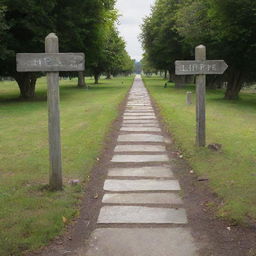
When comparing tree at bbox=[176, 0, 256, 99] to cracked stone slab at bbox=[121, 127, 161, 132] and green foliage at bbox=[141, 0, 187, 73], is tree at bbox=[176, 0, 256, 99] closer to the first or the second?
green foliage at bbox=[141, 0, 187, 73]

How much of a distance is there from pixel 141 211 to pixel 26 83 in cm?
2032

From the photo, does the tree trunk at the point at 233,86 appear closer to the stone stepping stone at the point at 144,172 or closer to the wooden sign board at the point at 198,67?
the wooden sign board at the point at 198,67

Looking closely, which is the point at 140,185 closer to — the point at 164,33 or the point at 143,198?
the point at 143,198

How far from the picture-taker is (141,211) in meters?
5.27

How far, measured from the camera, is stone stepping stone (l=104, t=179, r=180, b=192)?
244 inches

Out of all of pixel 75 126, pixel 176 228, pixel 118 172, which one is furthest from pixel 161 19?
Answer: pixel 176 228

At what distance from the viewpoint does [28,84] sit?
24.2 m

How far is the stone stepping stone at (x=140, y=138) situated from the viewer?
10.0m

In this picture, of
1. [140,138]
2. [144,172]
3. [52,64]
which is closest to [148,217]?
[144,172]

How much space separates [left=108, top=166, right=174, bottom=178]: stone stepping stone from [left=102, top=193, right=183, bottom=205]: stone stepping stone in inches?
38.8

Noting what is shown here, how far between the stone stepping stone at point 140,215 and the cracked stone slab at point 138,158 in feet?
8.35

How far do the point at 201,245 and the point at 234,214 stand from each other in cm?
98

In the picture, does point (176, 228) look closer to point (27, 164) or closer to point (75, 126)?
point (27, 164)

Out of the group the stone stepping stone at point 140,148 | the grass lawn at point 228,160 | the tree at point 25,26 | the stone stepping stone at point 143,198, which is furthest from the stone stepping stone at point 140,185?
the tree at point 25,26
